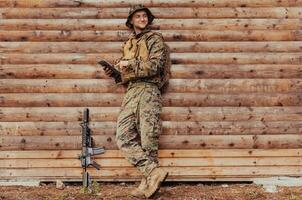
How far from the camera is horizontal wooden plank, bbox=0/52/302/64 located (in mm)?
8023

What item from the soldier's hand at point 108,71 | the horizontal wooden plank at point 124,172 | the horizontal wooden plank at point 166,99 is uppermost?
the soldier's hand at point 108,71

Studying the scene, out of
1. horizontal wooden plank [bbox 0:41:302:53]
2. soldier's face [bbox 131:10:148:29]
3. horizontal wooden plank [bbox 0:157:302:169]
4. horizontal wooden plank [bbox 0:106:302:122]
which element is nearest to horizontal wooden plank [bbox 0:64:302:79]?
horizontal wooden plank [bbox 0:41:302:53]

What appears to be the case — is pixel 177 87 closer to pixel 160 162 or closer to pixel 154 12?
pixel 160 162

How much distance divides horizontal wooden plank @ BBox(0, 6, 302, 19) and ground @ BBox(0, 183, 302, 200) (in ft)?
8.95

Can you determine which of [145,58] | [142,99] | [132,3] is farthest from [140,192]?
[132,3]

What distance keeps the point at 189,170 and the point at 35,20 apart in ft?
11.4

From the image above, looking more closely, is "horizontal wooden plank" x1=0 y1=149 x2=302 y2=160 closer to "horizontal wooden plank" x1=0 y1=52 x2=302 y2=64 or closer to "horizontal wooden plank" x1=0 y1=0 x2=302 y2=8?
"horizontal wooden plank" x1=0 y1=52 x2=302 y2=64

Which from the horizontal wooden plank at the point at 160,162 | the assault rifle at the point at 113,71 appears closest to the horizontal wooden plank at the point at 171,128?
the horizontal wooden plank at the point at 160,162

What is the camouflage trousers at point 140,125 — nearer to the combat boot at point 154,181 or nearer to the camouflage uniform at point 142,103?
the camouflage uniform at point 142,103

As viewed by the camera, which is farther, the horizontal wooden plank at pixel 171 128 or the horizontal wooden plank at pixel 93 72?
the horizontal wooden plank at pixel 93 72

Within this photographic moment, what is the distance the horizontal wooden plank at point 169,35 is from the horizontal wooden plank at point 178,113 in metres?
1.17

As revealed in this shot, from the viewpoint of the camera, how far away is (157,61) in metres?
7.16

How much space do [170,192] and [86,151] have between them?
1.34 metres

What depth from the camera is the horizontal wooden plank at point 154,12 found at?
8.25m
